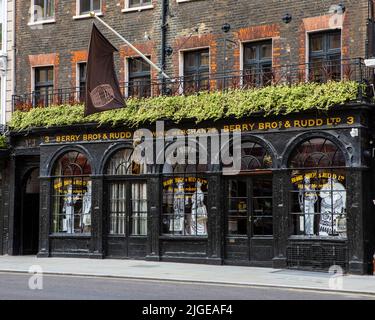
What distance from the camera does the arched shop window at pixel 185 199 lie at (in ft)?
70.1

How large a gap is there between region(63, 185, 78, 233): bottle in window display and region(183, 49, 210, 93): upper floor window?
5255 mm

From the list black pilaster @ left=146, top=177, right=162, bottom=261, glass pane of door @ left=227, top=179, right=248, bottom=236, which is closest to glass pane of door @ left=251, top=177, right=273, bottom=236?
glass pane of door @ left=227, top=179, right=248, bottom=236

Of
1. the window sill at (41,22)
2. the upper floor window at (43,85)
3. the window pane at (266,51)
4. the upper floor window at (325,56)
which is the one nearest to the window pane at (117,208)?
the upper floor window at (43,85)

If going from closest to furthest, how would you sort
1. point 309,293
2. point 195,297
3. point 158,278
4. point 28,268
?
1. point 195,297
2. point 309,293
3. point 158,278
4. point 28,268

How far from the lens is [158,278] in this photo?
17.5 meters

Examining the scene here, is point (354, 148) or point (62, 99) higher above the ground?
point (62, 99)

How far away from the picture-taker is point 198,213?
21.4 meters

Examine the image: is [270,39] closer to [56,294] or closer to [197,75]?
[197,75]

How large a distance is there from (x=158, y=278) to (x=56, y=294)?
13.0 ft

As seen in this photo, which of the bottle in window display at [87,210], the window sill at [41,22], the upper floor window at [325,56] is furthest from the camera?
the window sill at [41,22]

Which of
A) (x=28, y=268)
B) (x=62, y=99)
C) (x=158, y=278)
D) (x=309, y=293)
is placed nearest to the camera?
(x=309, y=293)

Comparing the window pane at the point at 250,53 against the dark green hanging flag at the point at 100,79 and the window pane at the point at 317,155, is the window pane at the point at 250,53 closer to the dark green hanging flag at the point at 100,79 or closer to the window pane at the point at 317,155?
the window pane at the point at 317,155

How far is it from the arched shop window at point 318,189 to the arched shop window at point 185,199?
9.54ft

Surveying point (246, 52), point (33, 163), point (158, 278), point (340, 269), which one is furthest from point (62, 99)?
point (340, 269)
